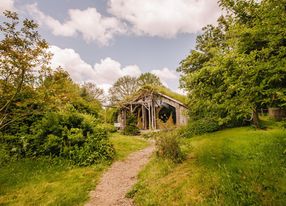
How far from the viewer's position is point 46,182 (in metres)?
6.95

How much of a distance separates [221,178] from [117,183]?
12.2 ft

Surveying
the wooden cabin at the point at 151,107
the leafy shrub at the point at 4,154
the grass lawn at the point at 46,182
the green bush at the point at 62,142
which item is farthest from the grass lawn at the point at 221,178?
the wooden cabin at the point at 151,107

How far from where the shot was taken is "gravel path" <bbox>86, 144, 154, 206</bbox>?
18.1 ft

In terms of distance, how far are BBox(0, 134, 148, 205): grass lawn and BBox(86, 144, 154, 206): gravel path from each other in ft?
1.06

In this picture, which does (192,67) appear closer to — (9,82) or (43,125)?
(43,125)

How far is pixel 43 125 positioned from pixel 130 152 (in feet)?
17.0

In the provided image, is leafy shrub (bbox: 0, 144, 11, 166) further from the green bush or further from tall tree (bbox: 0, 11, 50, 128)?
tall tree (bbox: 0, 11, 50, 128)

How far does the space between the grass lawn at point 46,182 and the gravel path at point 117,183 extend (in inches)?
12.7

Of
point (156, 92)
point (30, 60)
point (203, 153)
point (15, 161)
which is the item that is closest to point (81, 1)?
point (30, 60)

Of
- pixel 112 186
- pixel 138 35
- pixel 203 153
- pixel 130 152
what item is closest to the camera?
pixel 112 186

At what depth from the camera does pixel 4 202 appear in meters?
5.60

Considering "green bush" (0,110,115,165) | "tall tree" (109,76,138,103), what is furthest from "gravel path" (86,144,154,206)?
"tall tree" (109,76,138,103)

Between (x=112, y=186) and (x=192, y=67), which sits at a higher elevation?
(x=192, y=67)

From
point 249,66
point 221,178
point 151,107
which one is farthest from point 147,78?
point 249,66
